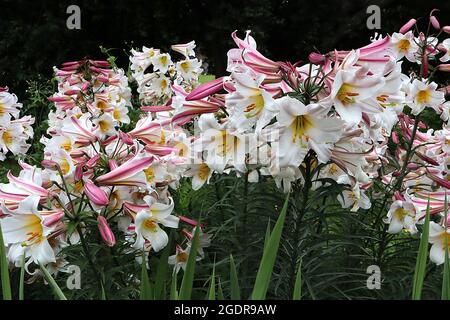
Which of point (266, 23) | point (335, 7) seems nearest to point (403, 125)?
point (266, 23)

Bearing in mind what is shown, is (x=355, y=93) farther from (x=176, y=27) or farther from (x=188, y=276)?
(x=176, y=27)

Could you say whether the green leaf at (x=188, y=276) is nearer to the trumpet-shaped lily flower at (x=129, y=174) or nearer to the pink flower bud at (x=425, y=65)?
the trumpet-shaped lily flower at (x=129, y=174)

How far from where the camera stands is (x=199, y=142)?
6.27 feet

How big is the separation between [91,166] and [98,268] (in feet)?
1.15

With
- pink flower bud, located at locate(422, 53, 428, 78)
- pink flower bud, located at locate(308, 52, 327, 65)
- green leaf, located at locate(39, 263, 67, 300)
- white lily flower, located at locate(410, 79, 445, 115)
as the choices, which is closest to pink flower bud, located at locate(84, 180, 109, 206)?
green leaf, located at locate(39, 263, 67, 300)

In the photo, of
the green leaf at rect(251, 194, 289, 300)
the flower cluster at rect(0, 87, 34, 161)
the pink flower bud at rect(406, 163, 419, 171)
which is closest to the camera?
the green leaf at rect(251, 194, 289, 300)

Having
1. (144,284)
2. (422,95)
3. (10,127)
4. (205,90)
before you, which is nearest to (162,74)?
(10,127)

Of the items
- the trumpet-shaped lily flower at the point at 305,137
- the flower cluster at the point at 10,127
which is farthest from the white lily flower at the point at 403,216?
the flower cluster at the point at 10,127

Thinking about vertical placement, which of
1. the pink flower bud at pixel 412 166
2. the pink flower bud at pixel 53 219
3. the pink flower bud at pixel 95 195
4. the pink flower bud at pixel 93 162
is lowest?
the pink flower bud at pixel 53 219

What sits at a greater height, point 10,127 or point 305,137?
point 305,137

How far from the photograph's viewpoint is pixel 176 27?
39.6ft

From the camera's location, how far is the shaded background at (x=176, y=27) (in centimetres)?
1043

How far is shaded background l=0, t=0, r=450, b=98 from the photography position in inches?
411

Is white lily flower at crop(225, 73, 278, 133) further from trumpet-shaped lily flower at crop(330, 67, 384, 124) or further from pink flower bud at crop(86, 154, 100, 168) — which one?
pink flower bud at crop(86, 154, 100, 168)
